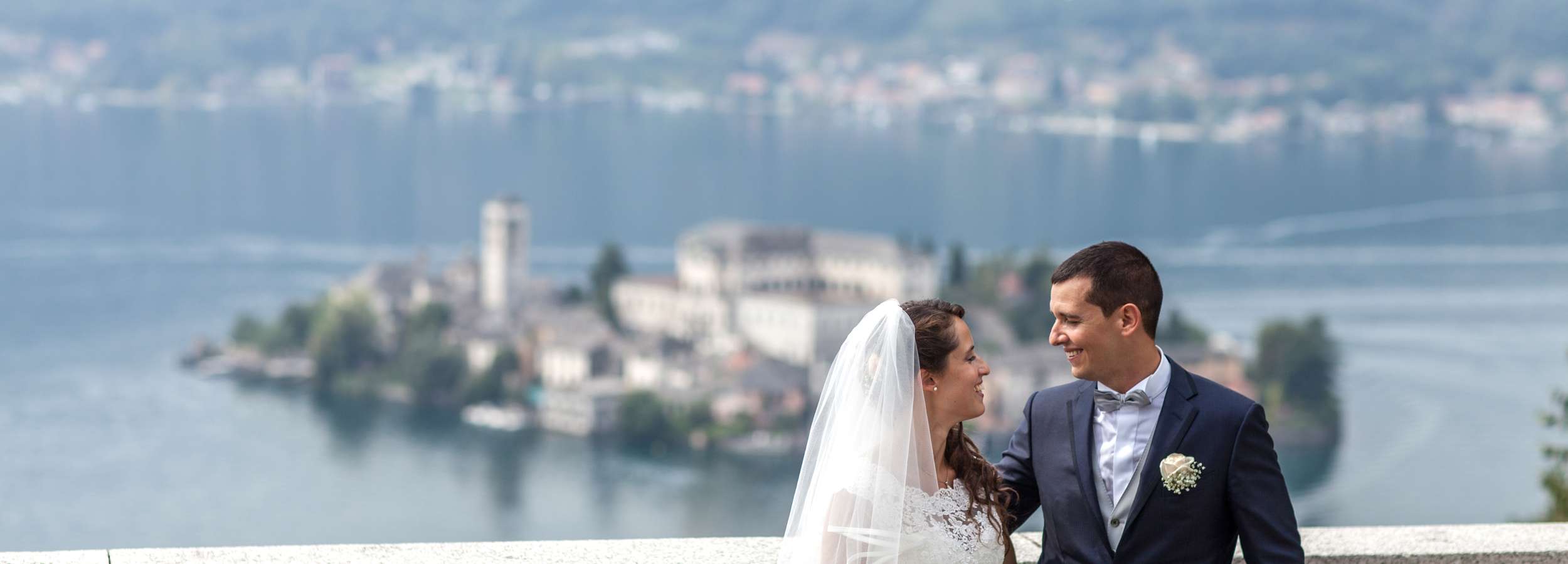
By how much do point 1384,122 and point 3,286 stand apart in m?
60.8

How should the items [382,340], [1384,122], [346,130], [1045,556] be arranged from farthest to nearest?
[346,130], [1384,122], [382,340], [1045,556]

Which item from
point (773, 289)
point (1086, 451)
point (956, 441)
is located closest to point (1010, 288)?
point (773, 289)

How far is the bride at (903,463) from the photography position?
183 centimetres

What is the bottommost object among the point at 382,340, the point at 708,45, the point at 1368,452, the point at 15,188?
the point at 1368,452

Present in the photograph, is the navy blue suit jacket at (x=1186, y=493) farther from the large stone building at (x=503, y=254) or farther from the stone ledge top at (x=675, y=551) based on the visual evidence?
the large stone building at (x=503, y=254)

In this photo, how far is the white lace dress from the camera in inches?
73.0

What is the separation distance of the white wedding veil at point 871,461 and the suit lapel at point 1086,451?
0.16 m

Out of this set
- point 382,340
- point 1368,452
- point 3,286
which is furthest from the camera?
point 3,286

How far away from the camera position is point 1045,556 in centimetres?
190

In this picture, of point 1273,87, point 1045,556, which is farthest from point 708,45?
point 1045,556

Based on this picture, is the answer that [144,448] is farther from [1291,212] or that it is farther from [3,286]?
[1291,212]

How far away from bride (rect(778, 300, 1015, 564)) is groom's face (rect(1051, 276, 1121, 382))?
0.11 meters

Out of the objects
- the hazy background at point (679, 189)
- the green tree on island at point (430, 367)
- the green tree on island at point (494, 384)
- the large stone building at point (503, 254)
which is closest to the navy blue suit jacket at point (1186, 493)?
the hazy background at point (679, 189)

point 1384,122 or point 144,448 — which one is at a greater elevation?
point 1384,122
